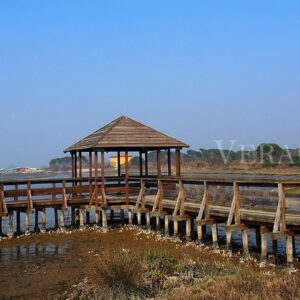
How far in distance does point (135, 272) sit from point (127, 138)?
12332 millimetres

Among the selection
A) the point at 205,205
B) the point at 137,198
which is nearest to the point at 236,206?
the point at 205,205

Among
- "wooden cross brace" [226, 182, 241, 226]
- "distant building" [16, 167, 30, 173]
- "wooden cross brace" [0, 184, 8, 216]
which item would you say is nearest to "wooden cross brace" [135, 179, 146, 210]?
"wooden cross brace" [0, 184, 8, 216]

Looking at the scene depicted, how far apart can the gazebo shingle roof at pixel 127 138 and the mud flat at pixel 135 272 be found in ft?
15.0

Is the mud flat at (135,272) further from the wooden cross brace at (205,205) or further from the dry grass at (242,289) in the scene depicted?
the wooden cross brace at (205,205)

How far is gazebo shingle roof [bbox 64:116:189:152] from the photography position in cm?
2145

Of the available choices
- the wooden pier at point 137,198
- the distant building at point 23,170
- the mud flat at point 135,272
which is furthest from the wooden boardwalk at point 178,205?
the distant building at point 23,170

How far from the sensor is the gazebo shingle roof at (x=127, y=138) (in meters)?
21.5

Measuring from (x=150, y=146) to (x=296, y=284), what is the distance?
1371 centimetres

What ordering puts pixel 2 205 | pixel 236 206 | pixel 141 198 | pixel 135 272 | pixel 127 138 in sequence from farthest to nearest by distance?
pixel 127 138
pixel 141 198
pixel 2 205
pixel 236 206
pixel 135 272

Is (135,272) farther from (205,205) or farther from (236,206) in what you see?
(205,205)

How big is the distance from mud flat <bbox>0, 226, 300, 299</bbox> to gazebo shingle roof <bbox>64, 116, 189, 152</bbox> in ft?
15.0

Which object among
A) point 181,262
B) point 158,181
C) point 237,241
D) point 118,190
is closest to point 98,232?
point 118,190

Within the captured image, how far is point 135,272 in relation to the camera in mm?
10016

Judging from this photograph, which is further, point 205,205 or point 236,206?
point 205,205
